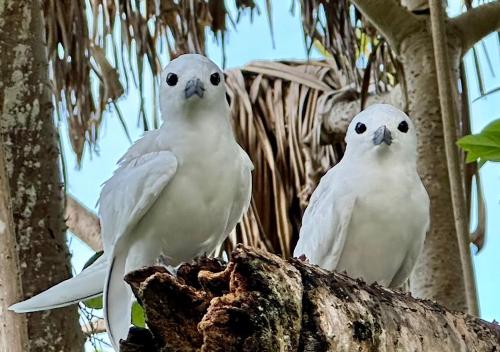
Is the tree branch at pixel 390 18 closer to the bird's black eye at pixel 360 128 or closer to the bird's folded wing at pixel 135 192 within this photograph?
the bird's black eye at pixel 360 128

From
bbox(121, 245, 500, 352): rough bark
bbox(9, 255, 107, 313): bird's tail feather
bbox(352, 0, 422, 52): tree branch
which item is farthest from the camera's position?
bbox(352, 0, 422, 52): tree branch

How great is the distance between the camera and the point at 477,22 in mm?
3199

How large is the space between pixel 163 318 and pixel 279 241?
258 centimetres

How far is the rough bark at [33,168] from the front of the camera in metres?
2.32

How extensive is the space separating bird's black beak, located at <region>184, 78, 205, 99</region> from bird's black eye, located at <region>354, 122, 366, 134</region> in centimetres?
50

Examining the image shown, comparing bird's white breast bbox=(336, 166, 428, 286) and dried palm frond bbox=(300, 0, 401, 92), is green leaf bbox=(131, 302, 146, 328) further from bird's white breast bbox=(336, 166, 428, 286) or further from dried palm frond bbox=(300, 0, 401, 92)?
dried palm frond bbox=(300, 0, 401, 92)

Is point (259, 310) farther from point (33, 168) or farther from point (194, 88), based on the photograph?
point (33, 168)

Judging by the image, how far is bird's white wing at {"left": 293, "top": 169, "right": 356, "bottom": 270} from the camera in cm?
239

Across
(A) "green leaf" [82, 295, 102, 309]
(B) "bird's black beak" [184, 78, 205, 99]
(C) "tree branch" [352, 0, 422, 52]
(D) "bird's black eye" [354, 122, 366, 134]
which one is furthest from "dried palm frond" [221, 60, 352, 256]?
(B) "bird's black beak" [184, 78, 205, 99]

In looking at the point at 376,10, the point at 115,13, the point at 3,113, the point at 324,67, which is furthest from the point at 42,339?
the point at 324,67

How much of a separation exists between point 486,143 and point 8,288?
40.3 inches

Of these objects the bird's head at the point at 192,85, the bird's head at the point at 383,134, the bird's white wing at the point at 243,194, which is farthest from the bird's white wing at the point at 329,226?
the bird's head at the point at 192,85

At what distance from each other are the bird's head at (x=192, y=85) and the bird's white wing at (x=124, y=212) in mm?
120

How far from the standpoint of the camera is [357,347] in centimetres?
Answer: 165
